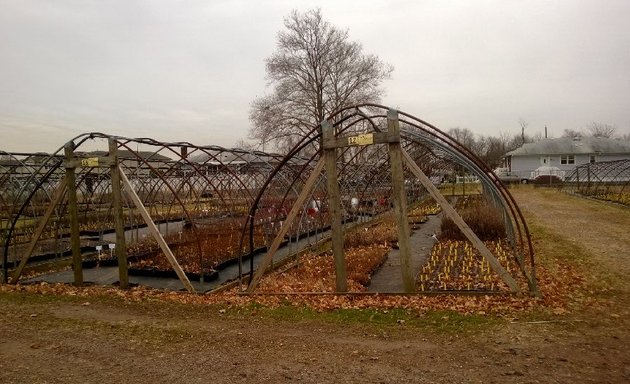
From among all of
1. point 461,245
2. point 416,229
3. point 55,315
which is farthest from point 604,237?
point 55,315

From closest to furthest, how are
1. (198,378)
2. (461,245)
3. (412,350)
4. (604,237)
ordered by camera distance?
(198,378) → (412,350) → (461,245) → (604,237)

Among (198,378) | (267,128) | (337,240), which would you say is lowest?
(198,378)

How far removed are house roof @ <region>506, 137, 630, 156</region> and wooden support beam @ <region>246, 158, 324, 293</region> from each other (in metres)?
52.3

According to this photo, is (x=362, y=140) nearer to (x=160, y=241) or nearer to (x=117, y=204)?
(x=160, y=241)

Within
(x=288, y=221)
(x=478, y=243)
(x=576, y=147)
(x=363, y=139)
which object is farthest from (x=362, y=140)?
(x=576, y=147)

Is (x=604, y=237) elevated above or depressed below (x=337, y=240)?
below

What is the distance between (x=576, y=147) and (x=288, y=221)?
54.7 m

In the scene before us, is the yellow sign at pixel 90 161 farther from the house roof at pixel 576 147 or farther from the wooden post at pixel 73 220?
the house roof at pixel 576 147

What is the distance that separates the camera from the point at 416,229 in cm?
1691

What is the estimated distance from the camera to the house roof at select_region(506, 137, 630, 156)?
51.5 meters

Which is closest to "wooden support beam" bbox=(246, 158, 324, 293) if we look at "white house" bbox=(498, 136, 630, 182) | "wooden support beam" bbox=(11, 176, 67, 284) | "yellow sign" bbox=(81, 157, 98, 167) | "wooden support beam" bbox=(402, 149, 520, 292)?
"wooden support beam" bbox=(402, 149, 520, 292)

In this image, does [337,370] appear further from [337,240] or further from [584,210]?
[584,210]

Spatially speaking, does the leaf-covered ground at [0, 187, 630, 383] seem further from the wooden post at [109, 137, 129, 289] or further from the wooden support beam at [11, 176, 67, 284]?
the wooden support beam at [11, 176, 67, 284]

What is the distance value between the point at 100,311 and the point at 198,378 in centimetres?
357
